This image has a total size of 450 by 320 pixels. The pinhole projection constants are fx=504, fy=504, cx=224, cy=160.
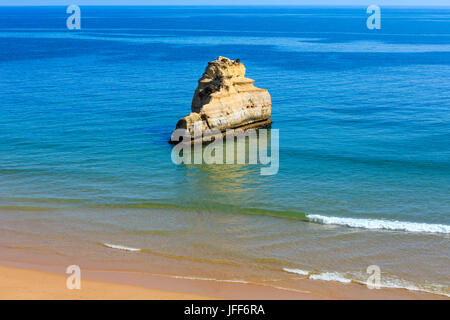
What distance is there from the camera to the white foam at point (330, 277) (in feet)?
49.1

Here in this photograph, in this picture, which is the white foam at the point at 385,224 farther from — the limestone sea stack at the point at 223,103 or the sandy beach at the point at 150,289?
the limestone sea stack at the point at 223,103

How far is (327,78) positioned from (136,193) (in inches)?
1414

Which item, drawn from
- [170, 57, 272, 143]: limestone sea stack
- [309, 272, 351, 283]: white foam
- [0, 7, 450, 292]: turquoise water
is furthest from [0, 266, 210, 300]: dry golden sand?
[170, 57, 272, 143]: limestone sea stack

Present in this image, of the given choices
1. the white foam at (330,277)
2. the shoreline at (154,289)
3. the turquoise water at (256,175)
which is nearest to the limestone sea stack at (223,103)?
the turquoise water at (256,175)

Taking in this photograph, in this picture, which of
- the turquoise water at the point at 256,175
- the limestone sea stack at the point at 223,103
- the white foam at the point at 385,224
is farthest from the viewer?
the limestone sea stack at the point at 223,103

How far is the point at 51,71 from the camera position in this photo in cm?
6088

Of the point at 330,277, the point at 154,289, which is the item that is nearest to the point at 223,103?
the point at 330,277

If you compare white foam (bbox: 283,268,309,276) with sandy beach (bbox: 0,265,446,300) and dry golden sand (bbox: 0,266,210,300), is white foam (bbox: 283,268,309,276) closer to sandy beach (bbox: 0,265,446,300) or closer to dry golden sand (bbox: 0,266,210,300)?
sandy beach (bbox: 0,265,446,300)

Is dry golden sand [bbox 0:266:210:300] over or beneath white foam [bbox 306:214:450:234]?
beneath

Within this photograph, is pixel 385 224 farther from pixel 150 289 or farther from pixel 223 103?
pixel 223 103

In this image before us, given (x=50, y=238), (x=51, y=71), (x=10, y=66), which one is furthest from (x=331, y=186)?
(x=10, y=66)

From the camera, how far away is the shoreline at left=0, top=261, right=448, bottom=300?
44.4 feet

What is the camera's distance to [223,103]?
105 feet

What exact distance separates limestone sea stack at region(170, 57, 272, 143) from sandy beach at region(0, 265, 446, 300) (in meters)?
16.2
